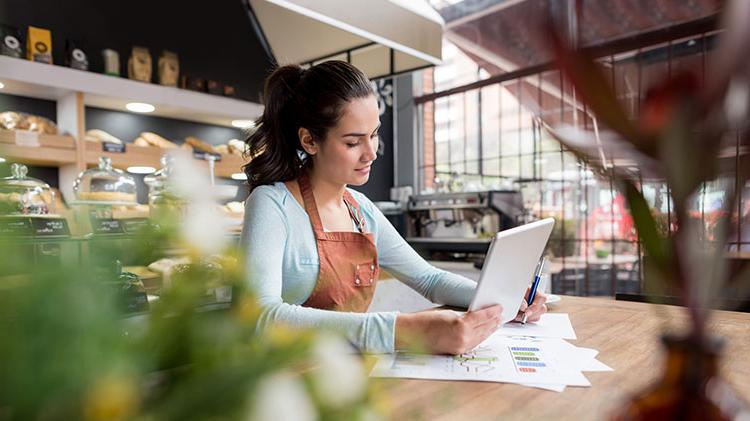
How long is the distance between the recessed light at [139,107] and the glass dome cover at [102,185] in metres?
1.29

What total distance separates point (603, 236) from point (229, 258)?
201 inches

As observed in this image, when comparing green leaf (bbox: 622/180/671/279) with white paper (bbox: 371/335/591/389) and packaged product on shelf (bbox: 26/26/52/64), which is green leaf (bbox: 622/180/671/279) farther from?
packaged product on shelf (bbox: 26/26/52/64)

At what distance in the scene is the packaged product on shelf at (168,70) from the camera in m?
3.57

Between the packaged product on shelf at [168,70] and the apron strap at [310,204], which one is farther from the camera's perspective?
the packaged product on shelf at [168,70]

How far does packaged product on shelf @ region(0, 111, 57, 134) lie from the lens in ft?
9.09

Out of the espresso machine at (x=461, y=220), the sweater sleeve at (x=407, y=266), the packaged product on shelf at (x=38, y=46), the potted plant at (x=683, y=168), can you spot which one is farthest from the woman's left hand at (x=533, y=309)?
the packaged product on shelf at (x=38, y=46)

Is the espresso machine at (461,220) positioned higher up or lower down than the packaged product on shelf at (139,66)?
lower down

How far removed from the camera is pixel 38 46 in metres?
3.02

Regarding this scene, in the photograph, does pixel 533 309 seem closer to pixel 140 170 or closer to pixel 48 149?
pixel 48 149

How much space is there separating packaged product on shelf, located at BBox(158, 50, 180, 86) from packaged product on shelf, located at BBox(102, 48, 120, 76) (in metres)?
0.28

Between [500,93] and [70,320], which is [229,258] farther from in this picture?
[500,93]

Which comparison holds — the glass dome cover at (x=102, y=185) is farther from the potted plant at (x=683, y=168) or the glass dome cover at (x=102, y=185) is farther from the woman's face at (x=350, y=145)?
the potted plant at (x=683, y=168)

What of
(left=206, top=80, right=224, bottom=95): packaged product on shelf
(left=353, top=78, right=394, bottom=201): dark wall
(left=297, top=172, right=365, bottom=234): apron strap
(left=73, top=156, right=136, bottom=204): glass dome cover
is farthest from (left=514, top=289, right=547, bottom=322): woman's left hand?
(left=353, top=78, right=394, bottom=201): dark wall

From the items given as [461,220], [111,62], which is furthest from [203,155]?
[461,220]
